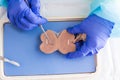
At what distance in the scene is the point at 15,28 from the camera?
85 cm

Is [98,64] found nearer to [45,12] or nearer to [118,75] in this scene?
[118,75]

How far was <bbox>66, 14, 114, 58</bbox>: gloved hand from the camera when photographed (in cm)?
80

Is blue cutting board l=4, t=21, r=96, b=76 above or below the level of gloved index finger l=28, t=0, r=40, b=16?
below

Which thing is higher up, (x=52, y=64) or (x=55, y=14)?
(x=55, y=14)

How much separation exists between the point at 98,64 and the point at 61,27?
0.51 ft

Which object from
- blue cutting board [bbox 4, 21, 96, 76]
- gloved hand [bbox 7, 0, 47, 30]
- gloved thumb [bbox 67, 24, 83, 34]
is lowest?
blue cutting board [bbox 4, 21, 96, 76]

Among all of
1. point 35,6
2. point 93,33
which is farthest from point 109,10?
point 35,6

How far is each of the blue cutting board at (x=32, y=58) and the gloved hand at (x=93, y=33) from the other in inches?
1.9

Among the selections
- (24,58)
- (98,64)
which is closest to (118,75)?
(98,64)

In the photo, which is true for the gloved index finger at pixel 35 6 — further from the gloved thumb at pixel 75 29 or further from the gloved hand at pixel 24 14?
the gloved thumb at pixel 75 29

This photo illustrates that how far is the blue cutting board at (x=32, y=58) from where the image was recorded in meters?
0.84

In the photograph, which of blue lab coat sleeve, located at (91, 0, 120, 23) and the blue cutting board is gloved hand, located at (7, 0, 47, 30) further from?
blue lab coat sleeve, located at (91, 0, 120, 23)

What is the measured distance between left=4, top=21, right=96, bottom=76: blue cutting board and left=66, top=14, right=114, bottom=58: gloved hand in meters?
0.05

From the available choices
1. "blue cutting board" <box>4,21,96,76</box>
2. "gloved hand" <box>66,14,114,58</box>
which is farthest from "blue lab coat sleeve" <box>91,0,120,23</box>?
"blue cutting board" <box>4,21,96,76</box>
